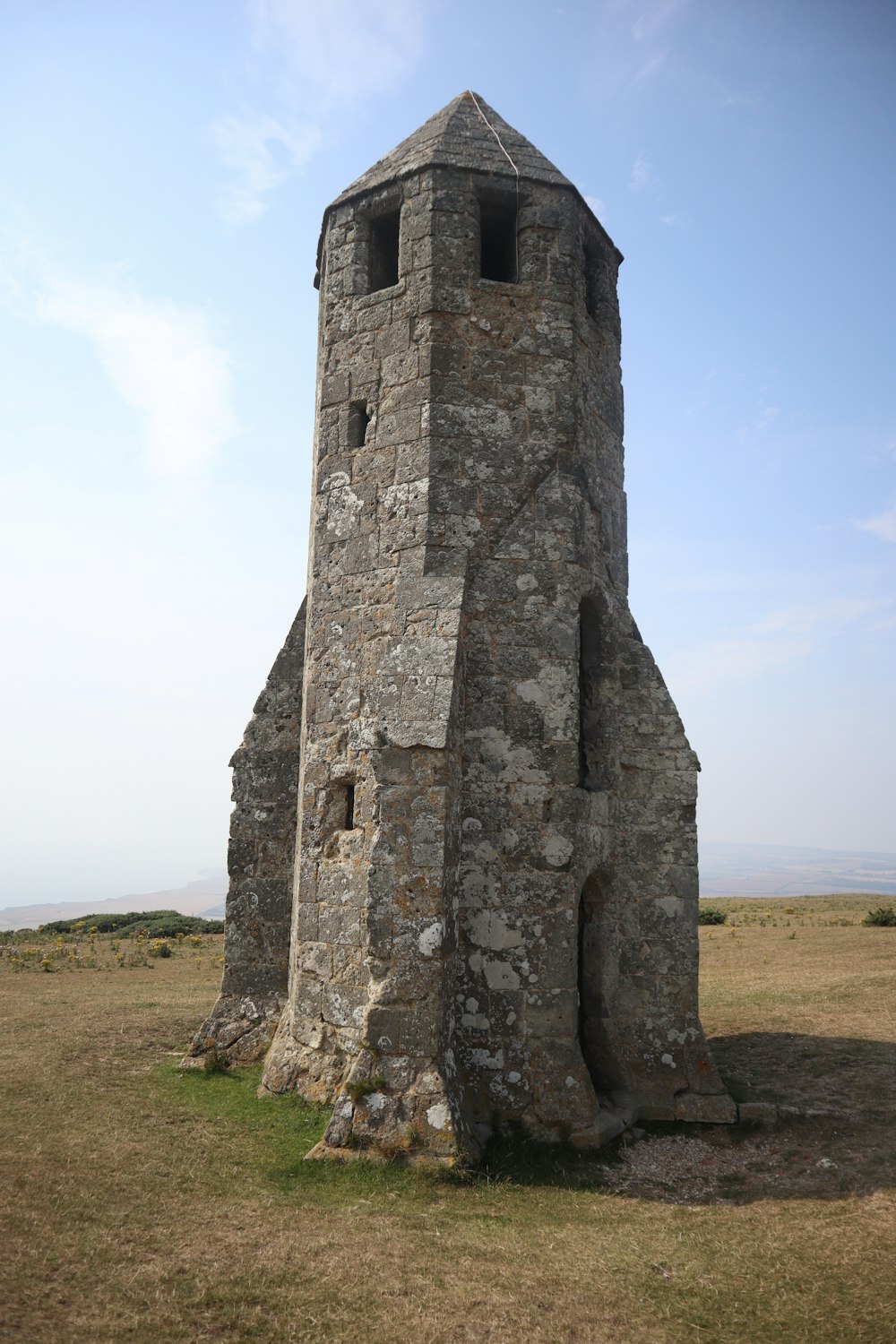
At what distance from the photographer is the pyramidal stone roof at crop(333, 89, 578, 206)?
27.6 feet

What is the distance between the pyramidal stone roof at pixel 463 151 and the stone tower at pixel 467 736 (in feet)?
0.13

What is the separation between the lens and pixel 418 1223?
5383 millimetres

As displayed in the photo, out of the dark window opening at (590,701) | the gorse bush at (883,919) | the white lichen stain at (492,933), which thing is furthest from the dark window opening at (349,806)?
the gorse bush at (883,919)

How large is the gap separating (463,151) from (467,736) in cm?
541

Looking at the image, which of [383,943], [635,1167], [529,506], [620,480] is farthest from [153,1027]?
[620,480]

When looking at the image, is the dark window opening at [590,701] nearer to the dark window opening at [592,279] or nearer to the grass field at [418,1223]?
the grass field at [418,1223]

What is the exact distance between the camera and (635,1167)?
6531 millimetres

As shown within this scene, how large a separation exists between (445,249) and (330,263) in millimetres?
1369

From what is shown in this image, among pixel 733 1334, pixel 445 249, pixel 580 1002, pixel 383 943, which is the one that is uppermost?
pixel 445 249

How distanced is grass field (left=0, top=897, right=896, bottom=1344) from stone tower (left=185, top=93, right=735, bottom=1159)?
0.51 metres

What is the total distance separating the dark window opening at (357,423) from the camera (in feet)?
27.5

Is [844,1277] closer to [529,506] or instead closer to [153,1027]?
[529,506]

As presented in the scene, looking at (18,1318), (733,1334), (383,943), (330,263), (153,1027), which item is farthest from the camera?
(153,1027)

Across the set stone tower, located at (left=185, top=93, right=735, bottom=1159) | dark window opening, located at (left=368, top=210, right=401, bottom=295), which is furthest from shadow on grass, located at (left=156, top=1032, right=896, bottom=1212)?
dark window opening, located at (left=368, top=210, right=401, bottom=295)
